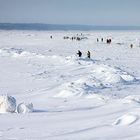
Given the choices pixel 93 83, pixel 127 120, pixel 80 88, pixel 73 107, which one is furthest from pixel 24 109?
pixel 93 83

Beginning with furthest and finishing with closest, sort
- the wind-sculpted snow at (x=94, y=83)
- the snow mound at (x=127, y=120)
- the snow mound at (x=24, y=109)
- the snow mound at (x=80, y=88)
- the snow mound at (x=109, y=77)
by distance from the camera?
1. the snow mound at (x=109, y=77)
2. the wind-sculpted snow at (x=94, y=83)
3. the snow mound at (x=80, y=88)
4. the snow mound at (x=24, y=109)
5. the snow mound at (x=127, y=120)

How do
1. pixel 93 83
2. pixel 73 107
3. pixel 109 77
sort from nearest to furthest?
pixel 73 107 → pixel 93 83 → pixel 109 77

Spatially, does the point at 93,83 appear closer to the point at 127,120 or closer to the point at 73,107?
the point at 73,107

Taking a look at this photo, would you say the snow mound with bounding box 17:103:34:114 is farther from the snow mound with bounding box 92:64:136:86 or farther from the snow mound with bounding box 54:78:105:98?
the snow mound with bounding box 92:64:136:86

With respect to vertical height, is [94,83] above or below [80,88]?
below

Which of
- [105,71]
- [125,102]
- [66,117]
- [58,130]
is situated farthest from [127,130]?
[105,71]

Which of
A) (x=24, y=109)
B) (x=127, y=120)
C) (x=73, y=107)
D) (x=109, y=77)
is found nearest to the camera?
(x=127, y=120)

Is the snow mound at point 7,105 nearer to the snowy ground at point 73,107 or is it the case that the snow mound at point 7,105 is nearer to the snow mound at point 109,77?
the snowy ground at point 73,107

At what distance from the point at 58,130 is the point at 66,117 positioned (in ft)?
3.55

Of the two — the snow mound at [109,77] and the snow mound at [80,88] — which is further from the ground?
the snow mound at [80,88]

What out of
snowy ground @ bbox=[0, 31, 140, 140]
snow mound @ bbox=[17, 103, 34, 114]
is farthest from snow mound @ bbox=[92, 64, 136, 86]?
snow mound @ bbox=[17, 103, 34, 114]

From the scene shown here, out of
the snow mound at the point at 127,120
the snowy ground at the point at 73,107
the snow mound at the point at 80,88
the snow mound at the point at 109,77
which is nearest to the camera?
the snowy ground at the point at 73,107

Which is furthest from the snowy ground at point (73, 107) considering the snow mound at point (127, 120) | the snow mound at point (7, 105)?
the snow mound at point (7, 105)

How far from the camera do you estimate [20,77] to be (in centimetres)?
1847
